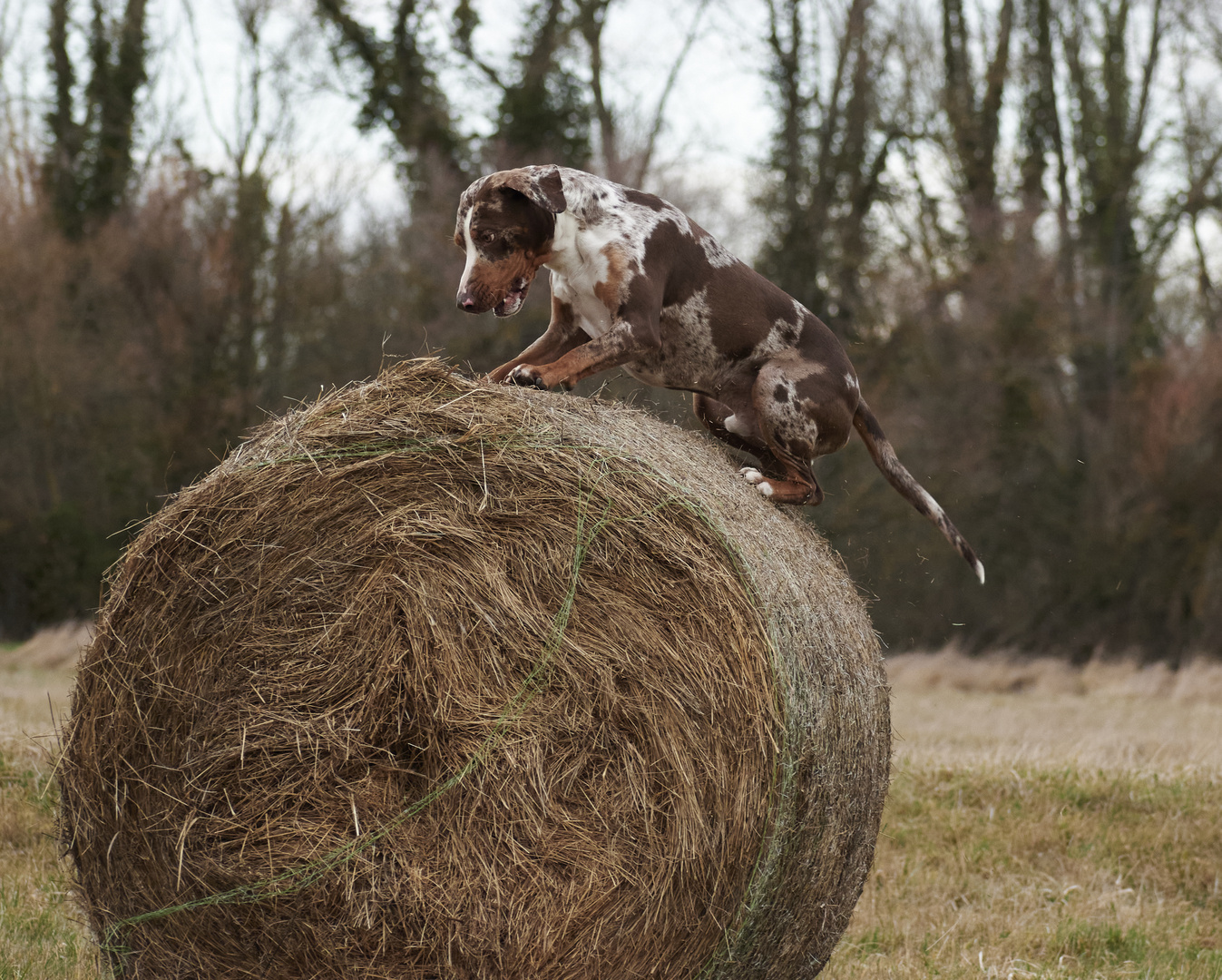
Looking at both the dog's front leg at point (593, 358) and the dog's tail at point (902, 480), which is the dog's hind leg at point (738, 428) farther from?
the dog's front leg at point (593, 358)

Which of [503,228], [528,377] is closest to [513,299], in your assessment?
[503,228]

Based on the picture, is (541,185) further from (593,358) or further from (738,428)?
(738,428)

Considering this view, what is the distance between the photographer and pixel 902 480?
5043mm

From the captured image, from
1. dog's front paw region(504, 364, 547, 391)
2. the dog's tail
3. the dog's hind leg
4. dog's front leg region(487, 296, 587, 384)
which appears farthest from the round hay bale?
the dog's tail

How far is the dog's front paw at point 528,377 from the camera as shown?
4.20m

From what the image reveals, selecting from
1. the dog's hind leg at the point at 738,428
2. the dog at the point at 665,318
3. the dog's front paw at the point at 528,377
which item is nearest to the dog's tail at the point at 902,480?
the dog at the point at 665,318

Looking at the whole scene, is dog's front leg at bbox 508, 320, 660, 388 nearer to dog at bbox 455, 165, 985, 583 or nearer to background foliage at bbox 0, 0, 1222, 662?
A: dog at bbox 455, 165, 985, 583

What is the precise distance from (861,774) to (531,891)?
46.7 inches

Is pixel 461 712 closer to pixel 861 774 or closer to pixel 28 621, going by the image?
pixel 861 774

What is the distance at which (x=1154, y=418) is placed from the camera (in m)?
17.5

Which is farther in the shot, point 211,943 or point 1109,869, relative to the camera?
point 1109,869

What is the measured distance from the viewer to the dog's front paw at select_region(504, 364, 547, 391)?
4.20 meters

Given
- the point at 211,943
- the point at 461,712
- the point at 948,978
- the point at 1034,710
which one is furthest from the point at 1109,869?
the point at 1034,710

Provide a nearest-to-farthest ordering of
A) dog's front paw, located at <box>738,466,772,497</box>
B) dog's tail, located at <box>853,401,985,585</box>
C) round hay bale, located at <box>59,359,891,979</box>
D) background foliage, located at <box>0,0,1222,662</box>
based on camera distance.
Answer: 1. round hay bale, located at <box>59,359,891,979</box>
2. dog's front paw, located at <box>738,466,772,497</box>
3. dog's tail, located at <box>853,401,985,585</box>
4. background foliage, located at <box>0,0,1222,662</box>
